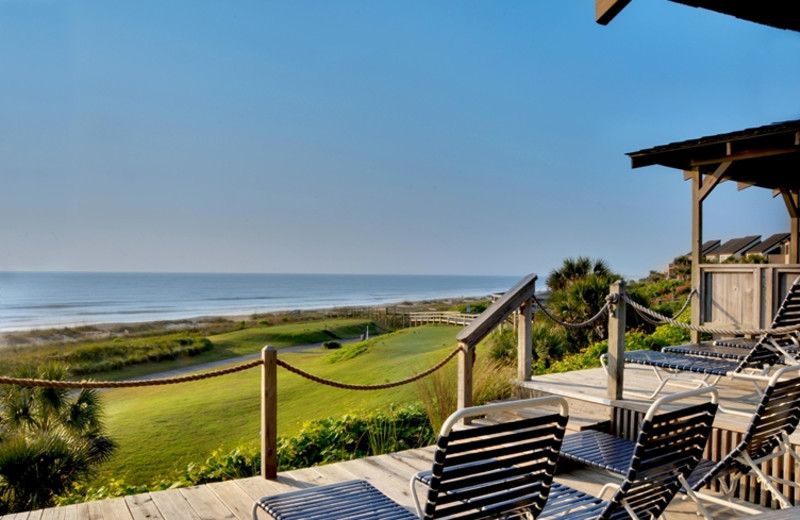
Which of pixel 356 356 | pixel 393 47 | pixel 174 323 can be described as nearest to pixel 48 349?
pixel 174 323

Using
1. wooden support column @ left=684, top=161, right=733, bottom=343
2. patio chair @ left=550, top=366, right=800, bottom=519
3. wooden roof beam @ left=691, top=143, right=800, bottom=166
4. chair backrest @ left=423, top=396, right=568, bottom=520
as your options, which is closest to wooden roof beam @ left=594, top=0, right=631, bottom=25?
chair backrest @ left=423, top=396, right=568, bottom=520

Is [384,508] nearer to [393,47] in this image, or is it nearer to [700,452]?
[700,452]

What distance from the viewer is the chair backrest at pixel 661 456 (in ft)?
7.48

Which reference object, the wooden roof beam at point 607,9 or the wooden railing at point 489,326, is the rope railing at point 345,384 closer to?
the wooden railing at point 489,326

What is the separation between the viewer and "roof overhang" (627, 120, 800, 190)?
733cm

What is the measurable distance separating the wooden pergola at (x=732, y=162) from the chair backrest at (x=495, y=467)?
699 cm

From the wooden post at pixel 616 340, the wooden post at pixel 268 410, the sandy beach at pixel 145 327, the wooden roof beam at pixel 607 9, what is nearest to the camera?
the wooden roof beam at pixel 607 9

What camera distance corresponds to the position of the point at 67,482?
548cm

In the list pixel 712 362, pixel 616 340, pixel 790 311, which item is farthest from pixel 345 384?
pixel 790 311

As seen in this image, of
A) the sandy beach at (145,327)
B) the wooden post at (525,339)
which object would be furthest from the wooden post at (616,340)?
the sandy beach at (145,327)

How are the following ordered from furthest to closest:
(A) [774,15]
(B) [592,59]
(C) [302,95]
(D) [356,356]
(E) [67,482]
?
(C) [302,95]
(B) [592,59]
(D) [356,356]
(E) [67,482]
(A) [774,15]

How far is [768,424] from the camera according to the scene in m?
2.97

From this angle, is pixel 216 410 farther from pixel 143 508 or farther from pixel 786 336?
pixel 786 336

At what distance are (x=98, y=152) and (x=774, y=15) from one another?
218ft
